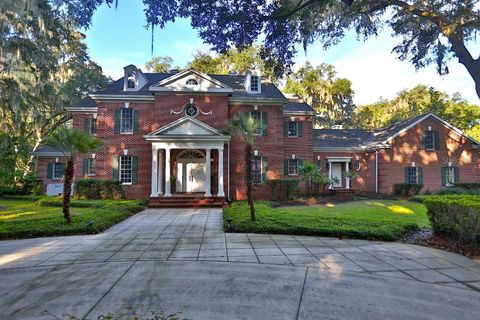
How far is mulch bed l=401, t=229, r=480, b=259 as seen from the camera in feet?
20.6

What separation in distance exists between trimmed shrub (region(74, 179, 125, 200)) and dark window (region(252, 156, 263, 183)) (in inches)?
317

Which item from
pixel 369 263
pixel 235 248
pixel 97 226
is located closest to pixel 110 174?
pixel 97 226

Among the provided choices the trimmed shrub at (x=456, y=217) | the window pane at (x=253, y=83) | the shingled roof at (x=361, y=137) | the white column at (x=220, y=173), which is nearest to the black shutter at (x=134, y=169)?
the white column at (x=220, y=173)

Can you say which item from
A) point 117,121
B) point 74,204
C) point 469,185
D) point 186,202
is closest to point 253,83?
point 117,121

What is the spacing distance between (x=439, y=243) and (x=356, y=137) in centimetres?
1861

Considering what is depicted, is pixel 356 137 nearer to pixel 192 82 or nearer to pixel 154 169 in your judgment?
pixel 192 82

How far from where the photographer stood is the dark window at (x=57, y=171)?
21719mm

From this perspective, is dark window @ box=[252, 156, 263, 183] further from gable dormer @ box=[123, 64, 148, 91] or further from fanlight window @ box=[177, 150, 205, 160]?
gable dormer @ box=[123, 64, 148, 91]

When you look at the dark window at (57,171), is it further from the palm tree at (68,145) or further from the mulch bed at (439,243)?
the mulch bed at (439,243)

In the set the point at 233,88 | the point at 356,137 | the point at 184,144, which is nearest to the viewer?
the point at 184,144

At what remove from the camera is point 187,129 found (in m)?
16.3

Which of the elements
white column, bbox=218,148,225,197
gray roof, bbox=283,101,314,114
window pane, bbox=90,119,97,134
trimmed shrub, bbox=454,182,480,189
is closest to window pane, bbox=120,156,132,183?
window pane, bbox=90,119,97,134

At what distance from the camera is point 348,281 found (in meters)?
4.51

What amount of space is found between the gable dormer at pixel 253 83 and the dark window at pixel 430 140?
13.0 metres
